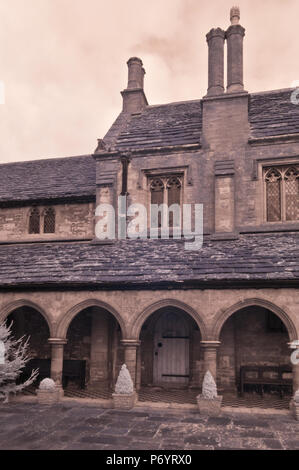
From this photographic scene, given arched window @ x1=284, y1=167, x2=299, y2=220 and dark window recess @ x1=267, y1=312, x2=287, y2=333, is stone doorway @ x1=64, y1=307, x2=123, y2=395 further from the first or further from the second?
arched window @ x1=284, y1=167, x2=299, y2=220

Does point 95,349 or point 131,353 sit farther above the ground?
point 131,353

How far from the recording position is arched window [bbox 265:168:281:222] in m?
14.2

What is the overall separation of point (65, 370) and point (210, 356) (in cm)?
522

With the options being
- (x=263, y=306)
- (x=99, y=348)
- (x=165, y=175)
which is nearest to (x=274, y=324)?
(x=263, y=306)

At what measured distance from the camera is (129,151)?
51.2 ft

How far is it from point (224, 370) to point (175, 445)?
556 cm

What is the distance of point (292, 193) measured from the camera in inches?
559

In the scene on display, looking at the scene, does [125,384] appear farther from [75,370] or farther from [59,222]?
[59,222]

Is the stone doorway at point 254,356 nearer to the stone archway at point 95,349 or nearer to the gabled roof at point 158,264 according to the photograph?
the gabled roof at point 158,264

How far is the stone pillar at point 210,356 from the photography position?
11.3 m

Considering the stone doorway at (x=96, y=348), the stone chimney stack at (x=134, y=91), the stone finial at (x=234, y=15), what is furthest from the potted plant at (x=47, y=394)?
the stone finial at (x=234, y=15)

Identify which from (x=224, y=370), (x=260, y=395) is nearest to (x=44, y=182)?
(x=224, y=370)

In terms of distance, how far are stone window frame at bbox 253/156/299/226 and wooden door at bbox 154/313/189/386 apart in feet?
14.5

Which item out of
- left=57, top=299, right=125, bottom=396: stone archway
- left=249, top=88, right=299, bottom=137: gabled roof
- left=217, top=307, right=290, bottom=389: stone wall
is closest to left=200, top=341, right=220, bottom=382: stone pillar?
left=217, top=307, right=290, bottom=389: stone wall
